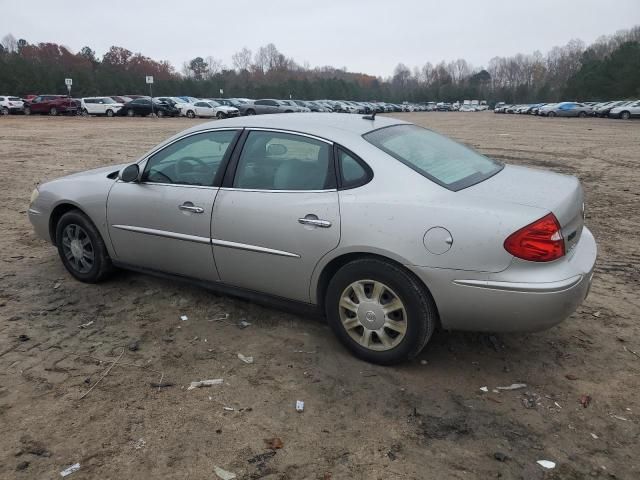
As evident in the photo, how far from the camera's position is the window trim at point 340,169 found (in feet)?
11.1

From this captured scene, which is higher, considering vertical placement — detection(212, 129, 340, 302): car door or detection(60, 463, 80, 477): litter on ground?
detection(212, 129, 340, 302): car door

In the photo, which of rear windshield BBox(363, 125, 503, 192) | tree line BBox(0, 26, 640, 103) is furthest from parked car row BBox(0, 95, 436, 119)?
rear windshield BBox(363, 125, 503, 192)

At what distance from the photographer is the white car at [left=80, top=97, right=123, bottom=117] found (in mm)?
39969

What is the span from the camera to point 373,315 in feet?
11.1

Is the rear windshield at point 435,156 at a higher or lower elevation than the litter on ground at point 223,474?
higher

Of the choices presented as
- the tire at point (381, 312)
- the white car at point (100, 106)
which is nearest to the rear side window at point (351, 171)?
the tire at point (381, 312)

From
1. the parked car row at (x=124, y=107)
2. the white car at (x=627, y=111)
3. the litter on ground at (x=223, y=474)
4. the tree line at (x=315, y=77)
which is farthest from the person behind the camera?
the tree line at (x=315, y=77)

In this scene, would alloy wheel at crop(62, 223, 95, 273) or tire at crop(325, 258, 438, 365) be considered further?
alloy wheel at crop(62, 223, 95, 273)

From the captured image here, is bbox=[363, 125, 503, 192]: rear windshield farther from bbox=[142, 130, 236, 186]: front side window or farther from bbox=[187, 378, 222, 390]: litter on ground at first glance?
bbox=[187, 378, 222, 390]: litter on ground

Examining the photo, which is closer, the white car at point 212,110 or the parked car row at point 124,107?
the white car at point 212,110

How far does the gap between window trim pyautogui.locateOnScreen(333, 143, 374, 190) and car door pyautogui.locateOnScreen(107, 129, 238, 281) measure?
3.07ft

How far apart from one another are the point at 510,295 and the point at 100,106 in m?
42.4

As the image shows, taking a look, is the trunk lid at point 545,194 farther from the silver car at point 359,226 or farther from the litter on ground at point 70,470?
the litter on ground at point 70,470

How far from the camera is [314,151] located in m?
3.65
